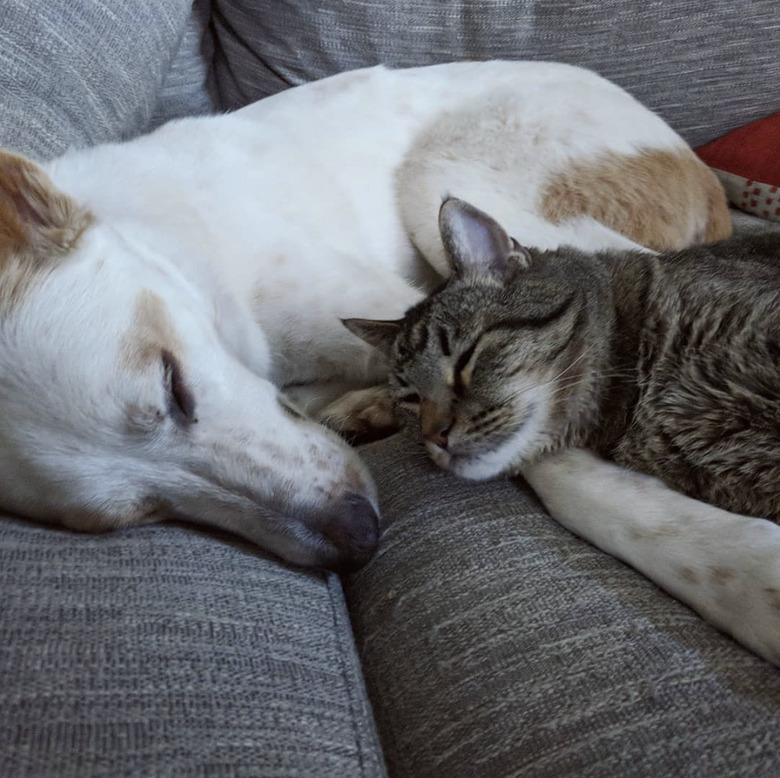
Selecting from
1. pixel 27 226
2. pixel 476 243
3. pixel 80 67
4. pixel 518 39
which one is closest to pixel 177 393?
pixel 27 226

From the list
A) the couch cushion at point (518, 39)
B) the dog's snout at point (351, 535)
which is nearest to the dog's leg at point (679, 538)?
the dog's snout at point (351, 535)

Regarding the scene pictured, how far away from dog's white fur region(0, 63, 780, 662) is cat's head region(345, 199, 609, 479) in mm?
107

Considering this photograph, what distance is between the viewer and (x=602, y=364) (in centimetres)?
129

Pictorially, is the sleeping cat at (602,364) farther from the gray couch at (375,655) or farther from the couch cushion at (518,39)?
the couch cushion at (518,39)

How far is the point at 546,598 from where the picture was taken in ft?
3.37

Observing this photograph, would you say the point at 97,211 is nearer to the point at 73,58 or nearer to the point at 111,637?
the point at 73,58

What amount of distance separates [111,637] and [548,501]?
28.9 inches

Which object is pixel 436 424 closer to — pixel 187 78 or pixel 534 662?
pixel 534 662

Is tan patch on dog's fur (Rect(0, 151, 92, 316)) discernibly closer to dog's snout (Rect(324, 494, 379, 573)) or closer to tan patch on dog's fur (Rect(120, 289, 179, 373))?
tan patch on dog's fur (Rect(120, 289, 179, 373))

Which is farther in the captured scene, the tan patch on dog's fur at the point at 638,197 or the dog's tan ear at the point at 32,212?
the tan patch on dog's fur at the point at 638,197

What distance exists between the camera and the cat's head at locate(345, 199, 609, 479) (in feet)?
4.13

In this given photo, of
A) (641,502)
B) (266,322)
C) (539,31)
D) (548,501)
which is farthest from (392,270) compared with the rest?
(539,31)

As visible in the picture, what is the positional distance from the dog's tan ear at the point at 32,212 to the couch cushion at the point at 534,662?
76cm

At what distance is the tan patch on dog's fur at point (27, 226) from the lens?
3.67 feet
